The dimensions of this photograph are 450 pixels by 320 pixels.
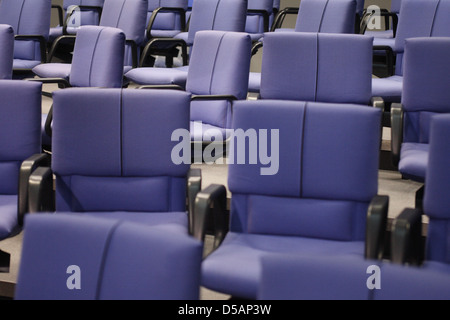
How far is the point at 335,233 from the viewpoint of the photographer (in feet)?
6.09

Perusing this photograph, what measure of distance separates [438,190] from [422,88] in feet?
2.80

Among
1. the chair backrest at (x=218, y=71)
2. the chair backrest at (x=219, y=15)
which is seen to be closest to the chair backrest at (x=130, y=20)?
the chair backrest at (x=219, y=15)

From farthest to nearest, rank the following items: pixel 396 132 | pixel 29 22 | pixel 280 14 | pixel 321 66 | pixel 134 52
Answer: pixel 280 14 < pixel 29 22 < pixel 134 52 < pixel 321 66 < pixel 396 132

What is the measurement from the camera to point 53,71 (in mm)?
3688

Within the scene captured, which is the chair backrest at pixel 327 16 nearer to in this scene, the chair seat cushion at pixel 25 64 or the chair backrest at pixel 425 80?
the chair backrest at pixel 425 80

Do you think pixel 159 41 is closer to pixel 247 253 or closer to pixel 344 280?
pixel 247 253

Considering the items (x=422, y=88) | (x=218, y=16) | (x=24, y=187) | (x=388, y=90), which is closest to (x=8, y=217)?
(x=24, y=187)

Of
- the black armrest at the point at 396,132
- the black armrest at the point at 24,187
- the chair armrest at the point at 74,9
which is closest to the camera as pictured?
the black armrest at the point at 24,187

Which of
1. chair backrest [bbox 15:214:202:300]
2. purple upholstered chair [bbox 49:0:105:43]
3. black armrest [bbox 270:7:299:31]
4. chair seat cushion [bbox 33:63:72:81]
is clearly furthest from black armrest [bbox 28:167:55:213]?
purple upholstered chair [bbox 49:0:105:43]

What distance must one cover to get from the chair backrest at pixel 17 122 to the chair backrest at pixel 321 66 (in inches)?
36.3

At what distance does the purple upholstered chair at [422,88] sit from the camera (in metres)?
2.40

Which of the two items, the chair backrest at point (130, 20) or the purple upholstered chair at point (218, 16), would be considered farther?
the chair backrest at point (130, 20)

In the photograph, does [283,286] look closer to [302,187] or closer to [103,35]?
[302,187]
